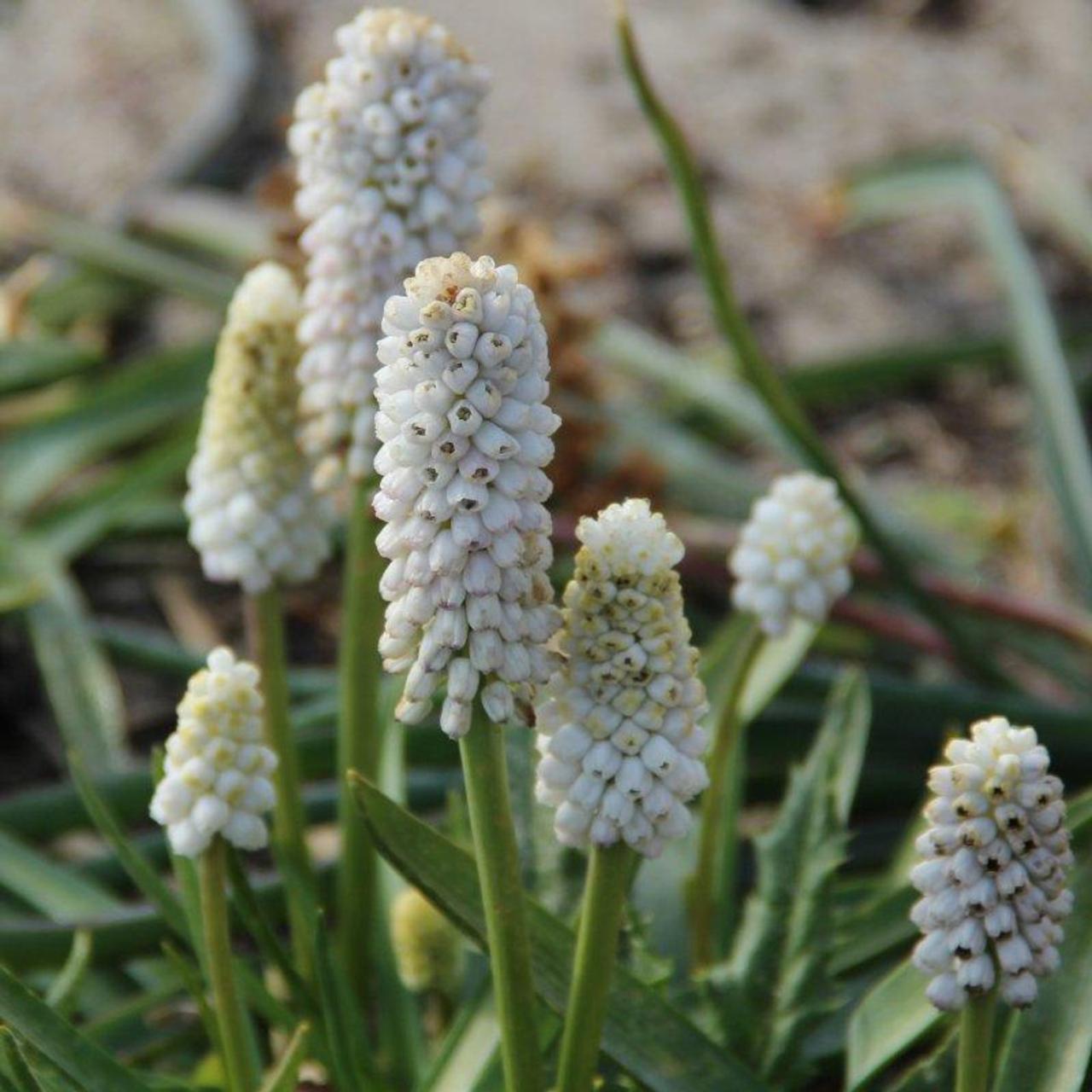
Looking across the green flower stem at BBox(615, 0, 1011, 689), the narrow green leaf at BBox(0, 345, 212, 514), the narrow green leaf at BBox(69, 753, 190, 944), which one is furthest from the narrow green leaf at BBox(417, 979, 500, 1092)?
the narrow green leaf at BBox(0, 345, 212, 514)

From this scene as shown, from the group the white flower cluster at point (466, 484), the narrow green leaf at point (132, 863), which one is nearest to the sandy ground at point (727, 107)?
the narrow green leaf at point (132, 863)

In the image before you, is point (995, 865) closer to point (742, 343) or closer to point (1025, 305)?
point (742, 343)

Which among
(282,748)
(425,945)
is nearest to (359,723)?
(282,748)

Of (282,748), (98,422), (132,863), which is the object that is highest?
(98,422)

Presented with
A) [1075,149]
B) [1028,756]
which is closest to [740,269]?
[1075,149]

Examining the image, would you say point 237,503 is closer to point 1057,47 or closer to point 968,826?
point 968,826

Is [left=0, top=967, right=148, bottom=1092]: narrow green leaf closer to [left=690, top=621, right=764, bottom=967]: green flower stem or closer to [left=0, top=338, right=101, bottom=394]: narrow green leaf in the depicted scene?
[left=690, top=621, right=764, bottom=967]: green flower stem

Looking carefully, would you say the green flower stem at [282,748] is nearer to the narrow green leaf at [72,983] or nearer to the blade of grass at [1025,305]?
the narrow green leaf at [72,983]
